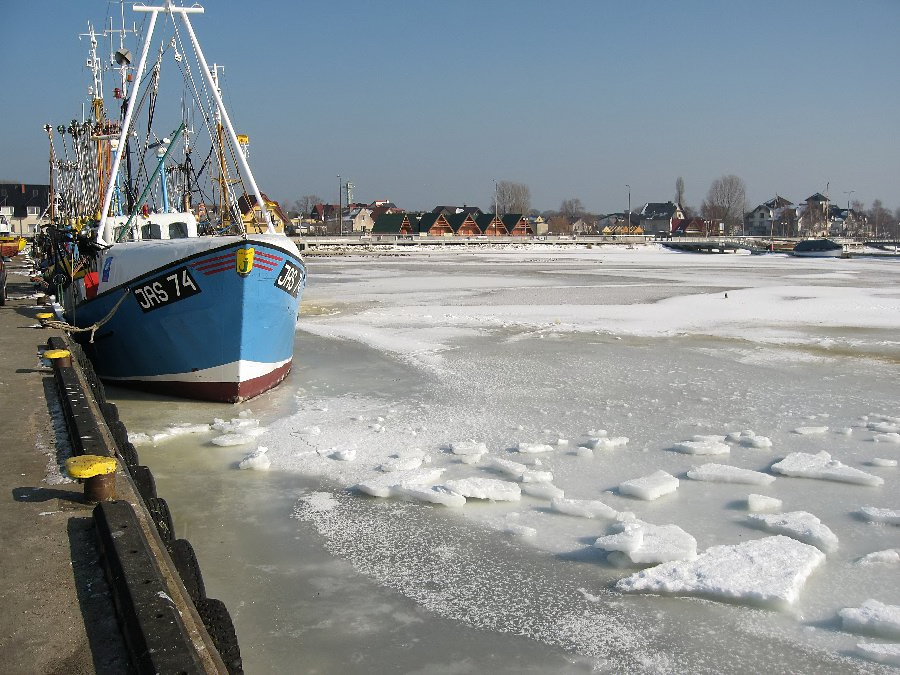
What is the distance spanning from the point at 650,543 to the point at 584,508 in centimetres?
87

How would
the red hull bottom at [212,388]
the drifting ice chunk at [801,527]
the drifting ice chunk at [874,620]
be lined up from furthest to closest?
the red hull bottom at [212,388] < the drifting ice chunk at [801,527] < the drifting ice chunk at [874,620]

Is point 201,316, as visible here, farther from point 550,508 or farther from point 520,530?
point 520,530

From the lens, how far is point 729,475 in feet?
24.0

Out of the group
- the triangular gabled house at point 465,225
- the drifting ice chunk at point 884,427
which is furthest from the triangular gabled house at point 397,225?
the drifting ice chunk at point 884,427

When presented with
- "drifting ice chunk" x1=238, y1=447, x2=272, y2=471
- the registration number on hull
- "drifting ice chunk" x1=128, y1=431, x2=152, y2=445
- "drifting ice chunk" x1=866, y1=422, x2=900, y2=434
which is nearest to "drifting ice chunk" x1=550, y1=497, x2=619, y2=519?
"drifting ice chunk" x1=238, y1=447, x2=272, y2=471

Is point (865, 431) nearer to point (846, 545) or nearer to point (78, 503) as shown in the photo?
point (846, 545)

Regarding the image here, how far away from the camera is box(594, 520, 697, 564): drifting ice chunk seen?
557 centimetres

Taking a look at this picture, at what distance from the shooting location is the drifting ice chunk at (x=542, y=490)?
6914 millimetres

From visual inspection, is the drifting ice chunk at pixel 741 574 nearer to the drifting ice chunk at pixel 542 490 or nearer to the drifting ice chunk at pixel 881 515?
the drifting ice chunk at pixel 881 515

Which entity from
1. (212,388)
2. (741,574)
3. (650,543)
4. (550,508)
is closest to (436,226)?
(212,388)

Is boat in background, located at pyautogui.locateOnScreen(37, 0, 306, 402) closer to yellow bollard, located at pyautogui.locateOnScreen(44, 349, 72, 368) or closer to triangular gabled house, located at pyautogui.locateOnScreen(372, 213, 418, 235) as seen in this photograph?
yellow bollard, located at pyautogui.locateOnScreen(44, 349, 72, 368)

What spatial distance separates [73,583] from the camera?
357 centimetres

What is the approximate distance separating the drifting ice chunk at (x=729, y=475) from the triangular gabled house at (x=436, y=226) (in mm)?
93734

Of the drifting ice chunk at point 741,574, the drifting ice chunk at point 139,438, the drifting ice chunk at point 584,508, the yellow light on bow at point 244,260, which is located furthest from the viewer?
the yellow light on bow at point 244,260
